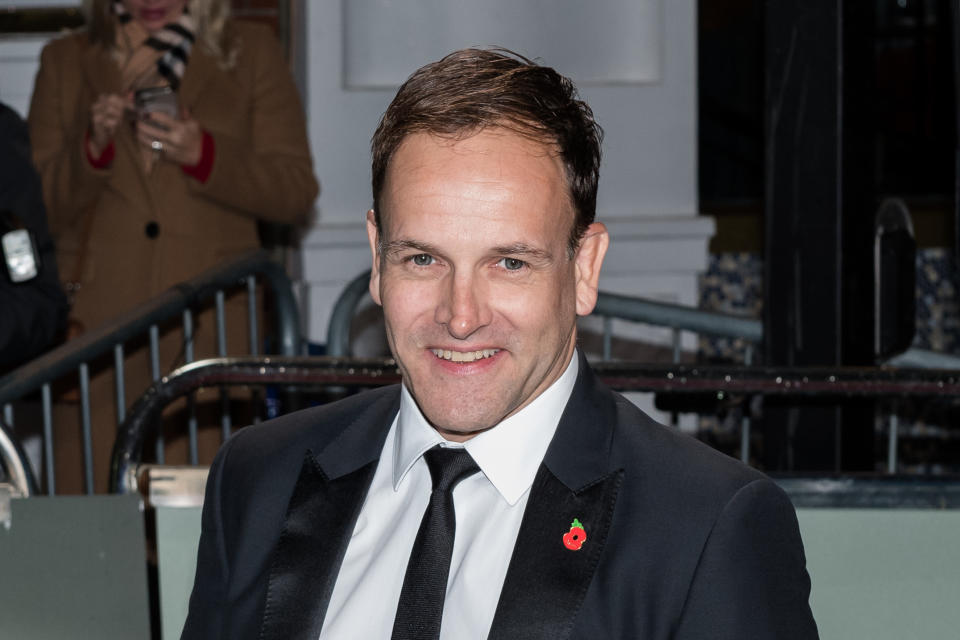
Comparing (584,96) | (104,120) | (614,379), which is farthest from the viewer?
(584,96)

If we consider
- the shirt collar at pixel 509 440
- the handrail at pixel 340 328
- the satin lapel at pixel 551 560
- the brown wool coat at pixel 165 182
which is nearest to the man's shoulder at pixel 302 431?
the shirt collar at pixel 509 440

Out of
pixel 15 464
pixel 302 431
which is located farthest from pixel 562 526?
pixel 15 464

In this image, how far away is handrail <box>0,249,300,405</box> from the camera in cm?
336

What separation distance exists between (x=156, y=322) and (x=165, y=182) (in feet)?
2.04

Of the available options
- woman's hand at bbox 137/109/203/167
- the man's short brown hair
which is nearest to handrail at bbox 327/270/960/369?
woman's hand at bbox 137/109/203/167

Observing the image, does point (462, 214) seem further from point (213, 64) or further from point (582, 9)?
point (582, 9)

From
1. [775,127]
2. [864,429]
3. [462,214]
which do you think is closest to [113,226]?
[775,127]

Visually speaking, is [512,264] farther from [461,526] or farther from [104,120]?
[104,120]

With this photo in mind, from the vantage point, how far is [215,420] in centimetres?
417

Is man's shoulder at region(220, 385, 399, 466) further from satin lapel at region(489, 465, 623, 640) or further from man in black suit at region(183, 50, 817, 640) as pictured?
satin lapel at region(489, 465, 623, 640)

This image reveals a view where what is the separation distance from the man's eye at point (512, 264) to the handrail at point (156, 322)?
196 centimetres

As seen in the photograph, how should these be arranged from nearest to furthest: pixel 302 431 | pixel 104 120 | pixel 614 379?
pixel 302 431
pixel 614 379
pixel 104 120

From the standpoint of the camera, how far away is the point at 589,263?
73.1 inches

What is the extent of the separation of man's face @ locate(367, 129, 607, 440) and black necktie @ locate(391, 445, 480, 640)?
6 centimetres
